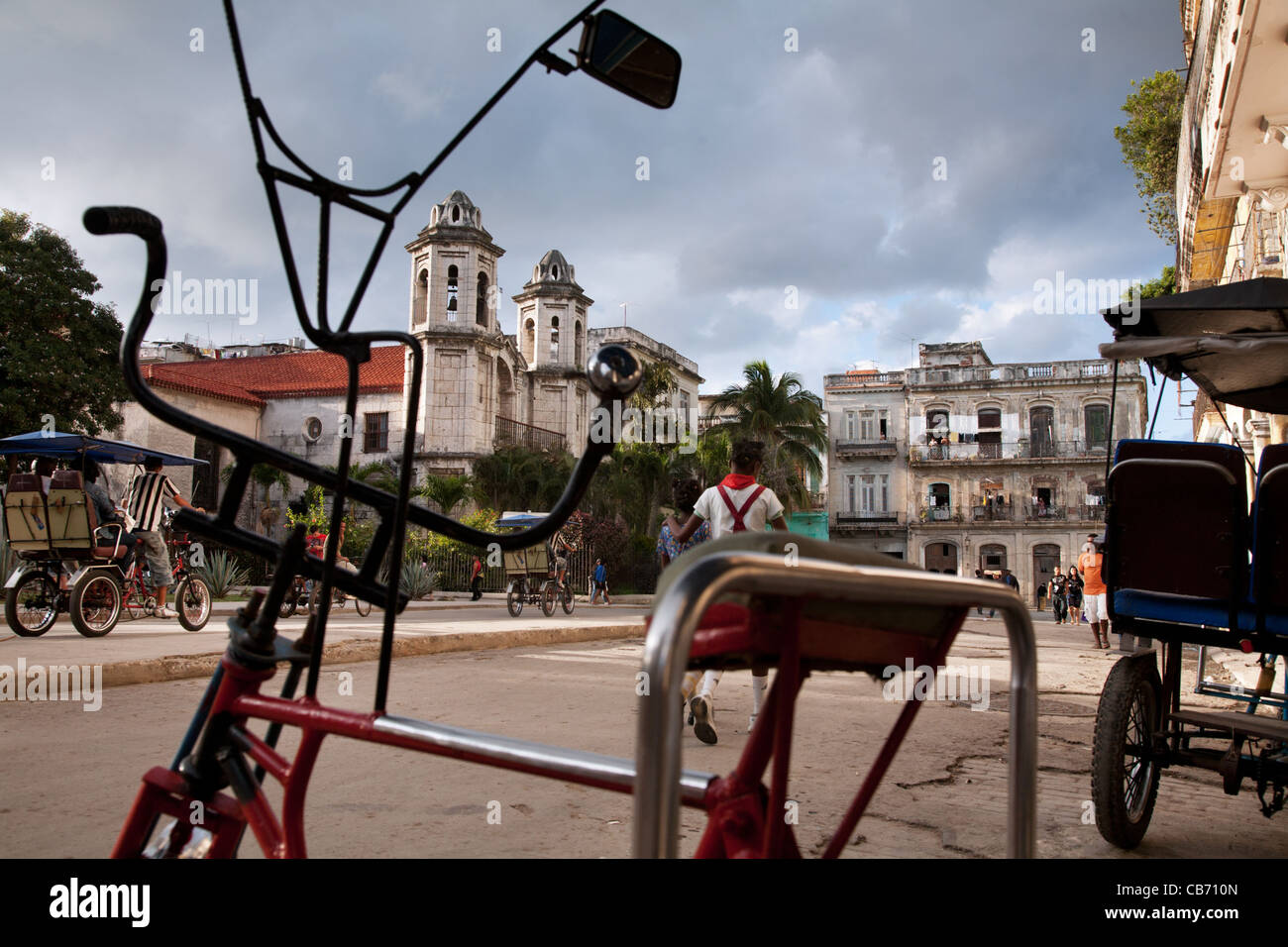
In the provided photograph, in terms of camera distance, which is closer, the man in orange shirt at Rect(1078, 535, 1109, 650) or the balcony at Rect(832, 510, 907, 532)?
the man in orange shirt at Rect(1078, 535, 1109, 650)

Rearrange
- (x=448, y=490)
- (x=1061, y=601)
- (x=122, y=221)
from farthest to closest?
(x=1061, y=601)
(x=448, y=490)
(x=122, y=221)

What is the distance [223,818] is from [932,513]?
1941 inches

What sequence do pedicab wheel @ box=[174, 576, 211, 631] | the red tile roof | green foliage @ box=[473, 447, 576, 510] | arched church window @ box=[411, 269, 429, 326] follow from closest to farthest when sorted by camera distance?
pedicab wheel @ box=[174, 576, 211, 631]
green foliage @ box=[473, 447, 576, 510]
arched church window @ box=[411, 269, 429, 326]
the red tile roof

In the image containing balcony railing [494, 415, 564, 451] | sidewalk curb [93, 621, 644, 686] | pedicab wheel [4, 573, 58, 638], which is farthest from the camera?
balcony railing [494, 415, 564, 451]

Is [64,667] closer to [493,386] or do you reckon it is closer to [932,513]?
[493,386]

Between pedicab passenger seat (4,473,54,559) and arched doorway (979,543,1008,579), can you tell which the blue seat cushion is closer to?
pedicab passenger seat (4,473,54,559)

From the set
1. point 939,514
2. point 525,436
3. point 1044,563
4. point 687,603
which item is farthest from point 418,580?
point 1044,563

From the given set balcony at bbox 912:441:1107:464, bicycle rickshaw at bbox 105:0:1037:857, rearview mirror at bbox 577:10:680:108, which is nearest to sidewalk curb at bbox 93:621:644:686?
bicycle rickshaw at bbox 105:0:1037:857

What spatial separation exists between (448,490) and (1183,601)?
2852 centimetres

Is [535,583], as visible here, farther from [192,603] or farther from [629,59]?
[629,59]

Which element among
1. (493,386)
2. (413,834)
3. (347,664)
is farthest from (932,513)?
(413,834)

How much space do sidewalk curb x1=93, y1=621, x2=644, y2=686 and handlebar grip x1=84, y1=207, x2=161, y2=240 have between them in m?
2.25

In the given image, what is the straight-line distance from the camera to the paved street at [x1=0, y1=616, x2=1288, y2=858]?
3.30 meters

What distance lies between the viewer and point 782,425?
40781 mm
